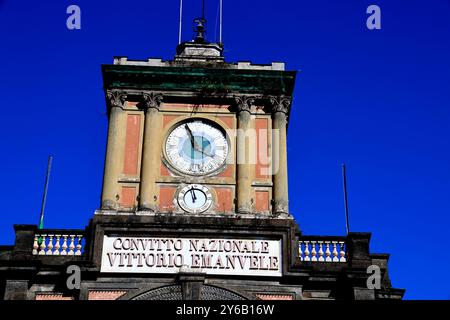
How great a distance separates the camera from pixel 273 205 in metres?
24.9

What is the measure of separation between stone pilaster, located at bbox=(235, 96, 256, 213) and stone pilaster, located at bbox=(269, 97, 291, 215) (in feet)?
2.23

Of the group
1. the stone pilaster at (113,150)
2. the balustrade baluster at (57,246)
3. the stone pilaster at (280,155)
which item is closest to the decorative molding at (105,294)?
the balustrade baluster at (57,246)

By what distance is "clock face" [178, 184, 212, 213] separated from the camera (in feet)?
81.8

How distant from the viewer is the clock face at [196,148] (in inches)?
1012

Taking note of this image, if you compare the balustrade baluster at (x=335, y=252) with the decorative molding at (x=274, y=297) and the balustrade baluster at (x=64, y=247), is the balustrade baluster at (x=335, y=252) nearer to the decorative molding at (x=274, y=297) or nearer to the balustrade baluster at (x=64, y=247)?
the decorative molding at (x=274, y=297)

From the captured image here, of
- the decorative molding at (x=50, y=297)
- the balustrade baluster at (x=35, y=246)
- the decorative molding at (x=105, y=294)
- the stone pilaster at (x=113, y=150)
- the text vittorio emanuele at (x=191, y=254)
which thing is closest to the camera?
the decorative molding at (x=105, y=294)

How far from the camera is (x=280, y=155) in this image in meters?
25.8

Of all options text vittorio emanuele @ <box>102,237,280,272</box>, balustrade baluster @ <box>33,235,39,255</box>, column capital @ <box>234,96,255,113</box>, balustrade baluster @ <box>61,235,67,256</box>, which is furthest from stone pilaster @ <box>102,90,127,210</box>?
column capital @ <box>234,96,255,113</box>

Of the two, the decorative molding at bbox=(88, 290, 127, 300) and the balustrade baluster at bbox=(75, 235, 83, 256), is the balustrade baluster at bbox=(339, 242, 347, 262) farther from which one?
the balustrade baluster at bbox=(75, 235, 83, 256)

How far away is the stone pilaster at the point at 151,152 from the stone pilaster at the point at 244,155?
240 centimetres
